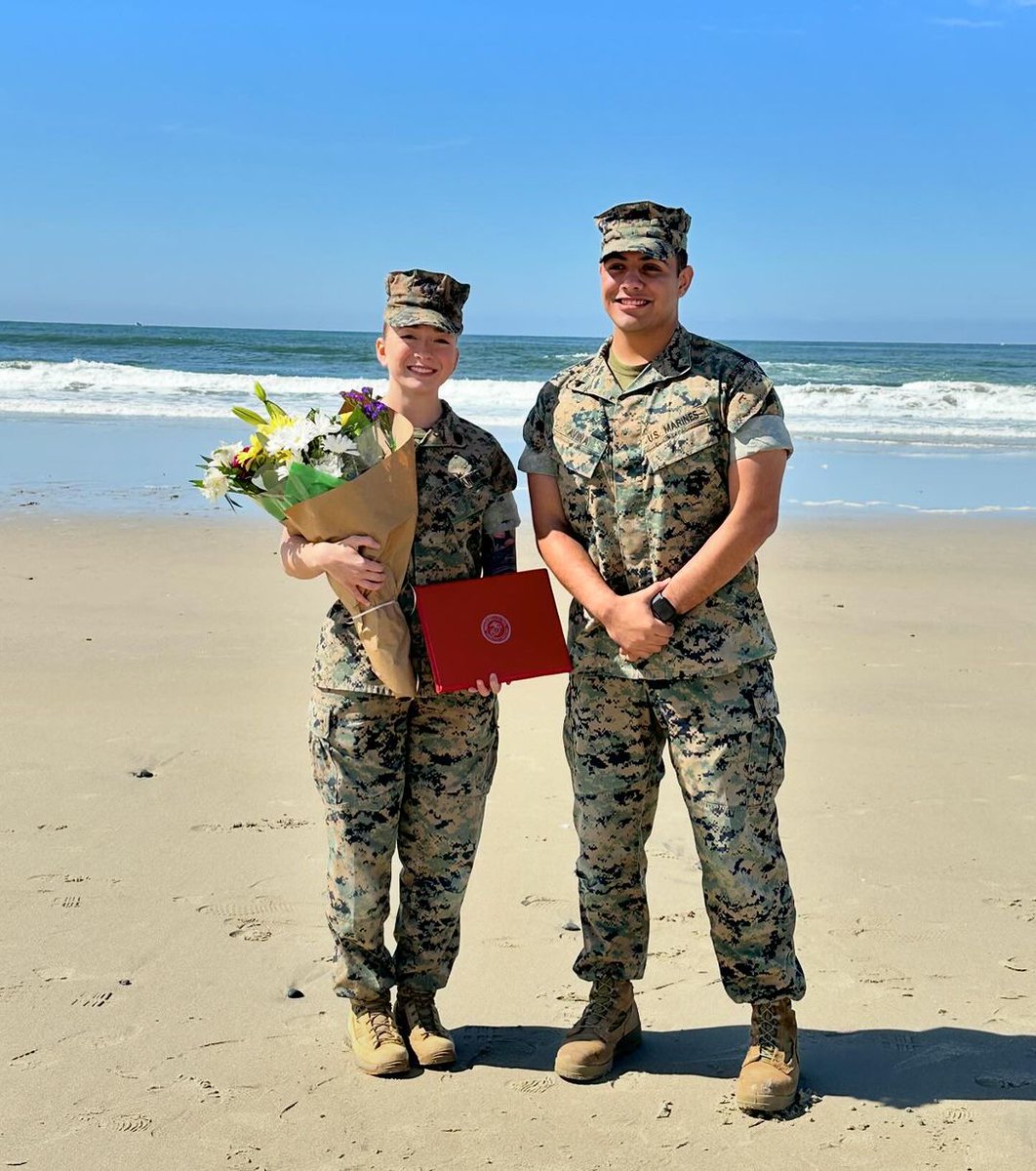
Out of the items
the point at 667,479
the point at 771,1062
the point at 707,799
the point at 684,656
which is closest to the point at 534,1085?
the point at 771,1062

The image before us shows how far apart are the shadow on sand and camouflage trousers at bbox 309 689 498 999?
26 cm

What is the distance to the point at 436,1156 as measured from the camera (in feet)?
8.79

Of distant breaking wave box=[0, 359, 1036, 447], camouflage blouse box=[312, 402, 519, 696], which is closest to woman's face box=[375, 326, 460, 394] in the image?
camouflage blouse box=[312, 402, 519, 696]

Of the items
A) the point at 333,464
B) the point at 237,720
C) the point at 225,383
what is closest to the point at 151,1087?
the point at 333,464

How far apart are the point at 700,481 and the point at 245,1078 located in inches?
66.7

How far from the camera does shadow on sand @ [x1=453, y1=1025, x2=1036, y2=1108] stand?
2.94 m

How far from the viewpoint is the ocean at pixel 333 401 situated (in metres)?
11.7

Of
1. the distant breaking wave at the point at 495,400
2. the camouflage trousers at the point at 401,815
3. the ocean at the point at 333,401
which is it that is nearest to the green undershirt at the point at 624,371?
the camouflage trousers at the point at 401,815

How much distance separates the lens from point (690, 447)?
111 inches

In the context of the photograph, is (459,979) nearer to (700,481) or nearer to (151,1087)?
(151,1087)

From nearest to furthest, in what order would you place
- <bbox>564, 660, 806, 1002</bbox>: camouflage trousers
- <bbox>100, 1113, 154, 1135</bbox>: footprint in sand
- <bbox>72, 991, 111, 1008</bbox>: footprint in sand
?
<bbox>100, 1113, 154, 1135</bbox>: footprint in sand < <bbox>564, 660, 806, 1002</bbox>: camouflage trousers < <bbox>72, 991, 111, 1008</bbox>: footprint in sand

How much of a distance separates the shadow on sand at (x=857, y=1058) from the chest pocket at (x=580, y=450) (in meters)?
1.40

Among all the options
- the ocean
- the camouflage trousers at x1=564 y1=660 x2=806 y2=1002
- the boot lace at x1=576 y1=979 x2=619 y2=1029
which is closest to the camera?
the camouflage trousers at x1=564 y1=660 x2=806 y2=1002

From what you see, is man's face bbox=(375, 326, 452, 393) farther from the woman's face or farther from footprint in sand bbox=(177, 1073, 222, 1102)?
footprint in sand bbox=(177, 1073, 222, 1102)
